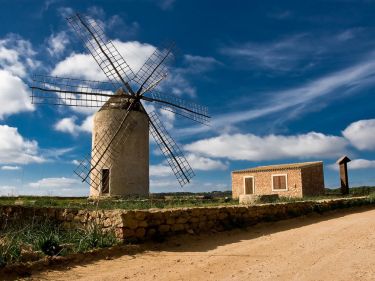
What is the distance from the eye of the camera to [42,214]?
34.4 ft

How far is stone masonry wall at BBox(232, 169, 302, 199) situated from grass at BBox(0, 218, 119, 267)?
18514mm

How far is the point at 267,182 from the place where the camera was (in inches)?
1017

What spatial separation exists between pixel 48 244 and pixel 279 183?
68.0ft

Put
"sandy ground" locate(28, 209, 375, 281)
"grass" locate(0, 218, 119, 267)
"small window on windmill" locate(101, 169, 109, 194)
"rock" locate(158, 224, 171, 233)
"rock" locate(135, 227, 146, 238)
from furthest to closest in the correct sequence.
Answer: "small window on windmill" locate(101, 169, 109, 194)
"rock" locate(158, 224, 171, 233)
"rock" locate(135, 227, 146, 238)
"grass" locate(0, 218, 119, 267)
"sandy ground" locate(28, 209, 375, 281)

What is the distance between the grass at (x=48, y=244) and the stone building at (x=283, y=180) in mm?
18563

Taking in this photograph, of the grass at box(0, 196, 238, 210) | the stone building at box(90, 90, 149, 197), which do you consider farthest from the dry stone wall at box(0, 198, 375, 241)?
the stone building at box(90, 90, 149, 197)

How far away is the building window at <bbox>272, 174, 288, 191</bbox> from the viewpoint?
2481 centimetres

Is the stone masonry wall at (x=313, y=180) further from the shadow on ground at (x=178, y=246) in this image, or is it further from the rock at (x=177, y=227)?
the rock at (x=177, y=227)

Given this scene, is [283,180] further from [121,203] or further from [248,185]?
[121,203]

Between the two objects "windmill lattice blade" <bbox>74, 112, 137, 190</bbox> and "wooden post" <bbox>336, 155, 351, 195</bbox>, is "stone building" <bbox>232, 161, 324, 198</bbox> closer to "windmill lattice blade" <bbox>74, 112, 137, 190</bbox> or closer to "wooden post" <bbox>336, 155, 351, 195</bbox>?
"wooden post" <bbox>336, 155, 351, 195</bbox>

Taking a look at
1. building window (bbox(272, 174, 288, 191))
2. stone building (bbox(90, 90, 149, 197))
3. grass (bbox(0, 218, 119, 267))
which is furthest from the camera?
building window (bbox(272, 174, 288, 191))

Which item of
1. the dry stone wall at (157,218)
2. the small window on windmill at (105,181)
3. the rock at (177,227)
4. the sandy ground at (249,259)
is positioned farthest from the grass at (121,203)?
the sandy ground at (249,259)

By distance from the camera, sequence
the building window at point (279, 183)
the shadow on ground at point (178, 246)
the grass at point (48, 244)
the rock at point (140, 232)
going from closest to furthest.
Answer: the shadow on ground at point (178, 246), the grass at point (48, 244), the rock at point (140, 232), the building window at point (279, 183)

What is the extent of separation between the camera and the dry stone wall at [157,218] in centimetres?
798
